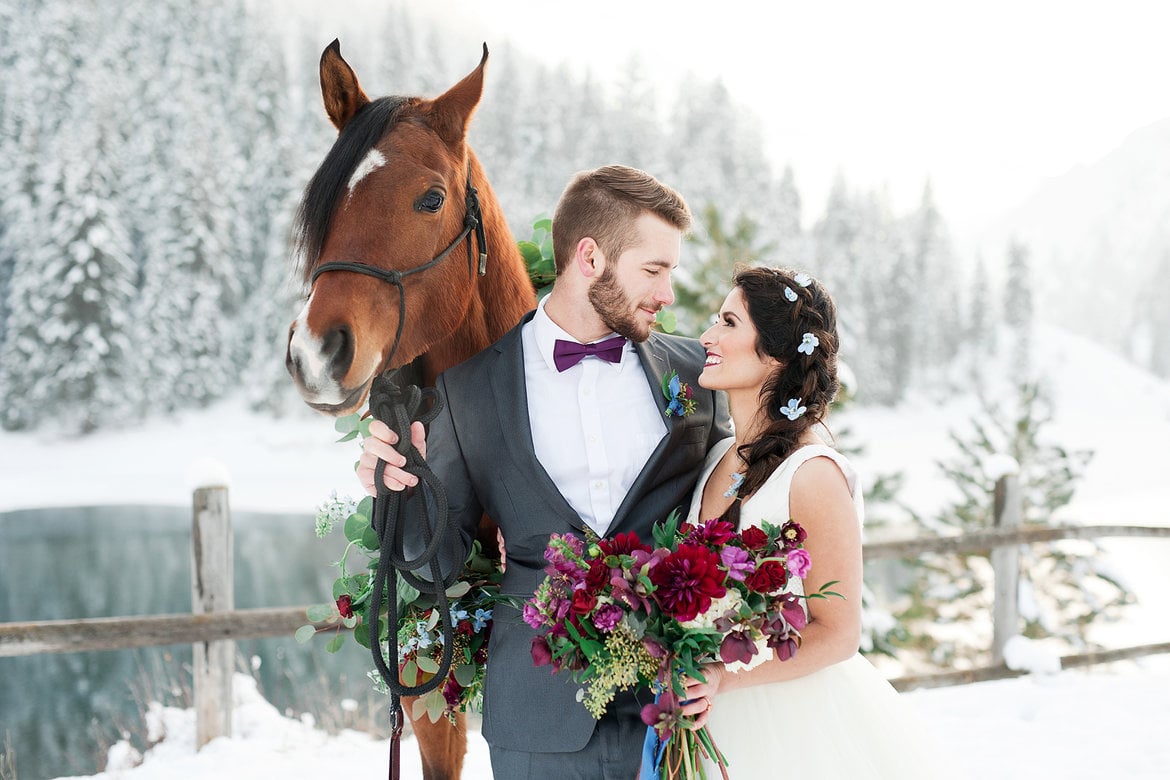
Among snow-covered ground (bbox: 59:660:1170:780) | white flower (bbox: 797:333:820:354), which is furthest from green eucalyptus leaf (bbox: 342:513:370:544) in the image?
snow-covered ground (bbox: 59:660:1170:780)

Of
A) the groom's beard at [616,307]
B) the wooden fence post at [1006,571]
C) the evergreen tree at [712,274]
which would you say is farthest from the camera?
the evergreen tree at [712,274]

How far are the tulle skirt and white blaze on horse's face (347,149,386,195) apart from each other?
1383mm

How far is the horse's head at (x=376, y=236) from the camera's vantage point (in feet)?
5.20

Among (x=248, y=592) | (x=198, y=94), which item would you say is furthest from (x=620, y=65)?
(x=248, y=592)

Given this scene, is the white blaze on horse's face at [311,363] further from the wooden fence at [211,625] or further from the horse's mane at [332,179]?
the wooden fence at [211,625]

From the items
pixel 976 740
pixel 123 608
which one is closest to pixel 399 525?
pixel 976 740

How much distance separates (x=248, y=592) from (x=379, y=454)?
1321cm

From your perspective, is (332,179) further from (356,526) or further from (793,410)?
(793,410)

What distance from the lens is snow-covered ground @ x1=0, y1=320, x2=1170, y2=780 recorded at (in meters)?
4.52

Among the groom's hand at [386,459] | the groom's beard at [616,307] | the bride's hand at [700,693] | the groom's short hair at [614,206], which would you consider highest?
the groom's short hair at [614,206]

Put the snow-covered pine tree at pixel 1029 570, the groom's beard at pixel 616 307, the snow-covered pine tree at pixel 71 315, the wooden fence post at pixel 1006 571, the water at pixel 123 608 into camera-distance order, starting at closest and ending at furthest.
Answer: the groom's beard at pixel 616 307 < the wooden fence post at pixel 1006 571 < the water at pixel 123 608 < the snow-covered pine tree at pixel 1029 570 < the snow-covered pine tree at pixel 71 315

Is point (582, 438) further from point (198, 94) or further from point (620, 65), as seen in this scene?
point (620, 65)

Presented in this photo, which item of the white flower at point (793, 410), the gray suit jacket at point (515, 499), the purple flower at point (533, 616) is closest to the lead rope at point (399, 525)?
the gray suit jacket at point (515, 499)

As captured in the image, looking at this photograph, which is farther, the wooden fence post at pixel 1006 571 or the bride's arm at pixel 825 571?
the wooden fence post at pixel 1006 571
